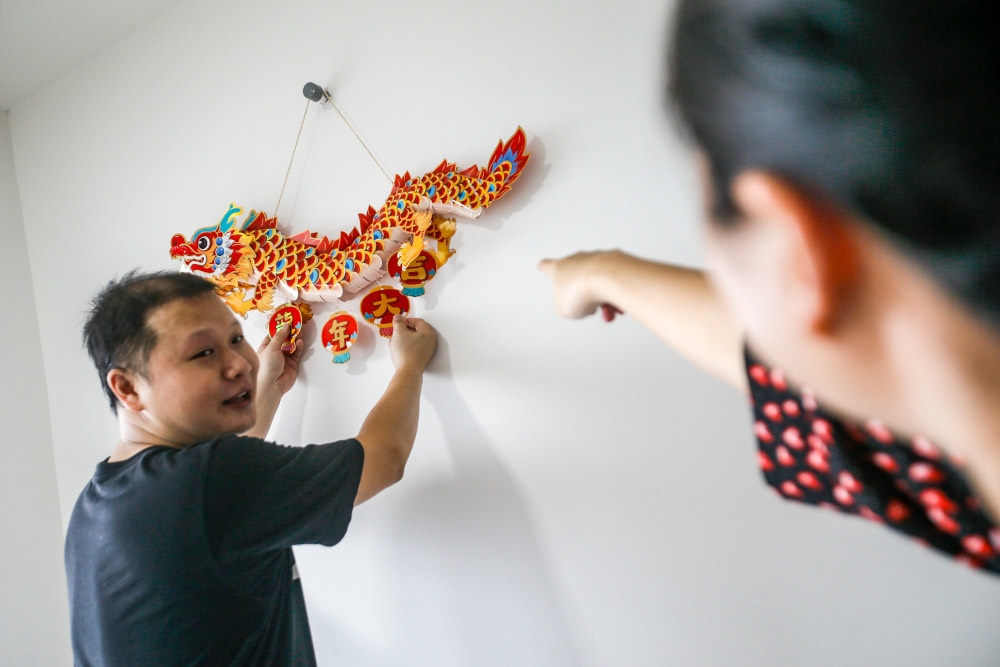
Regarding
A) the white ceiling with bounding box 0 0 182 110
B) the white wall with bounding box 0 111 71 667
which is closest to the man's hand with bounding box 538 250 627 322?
the white ceiling with bounding box 0 0 182 110

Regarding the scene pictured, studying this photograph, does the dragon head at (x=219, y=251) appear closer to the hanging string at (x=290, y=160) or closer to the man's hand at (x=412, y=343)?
the hanging string at (x=290, y=160)

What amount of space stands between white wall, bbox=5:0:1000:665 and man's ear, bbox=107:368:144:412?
1.14 ft

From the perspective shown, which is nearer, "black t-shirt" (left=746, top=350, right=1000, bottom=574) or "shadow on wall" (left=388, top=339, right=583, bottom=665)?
"black t-shirt" (left=746, top=350, right=1000, bottom=574)

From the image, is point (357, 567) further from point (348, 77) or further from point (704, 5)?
point (704, 5)

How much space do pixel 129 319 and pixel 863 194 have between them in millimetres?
992

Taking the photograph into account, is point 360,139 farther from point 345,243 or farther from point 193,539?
point 193,539

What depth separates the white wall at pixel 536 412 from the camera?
82 cm

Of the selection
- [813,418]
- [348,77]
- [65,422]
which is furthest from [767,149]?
[65,422]

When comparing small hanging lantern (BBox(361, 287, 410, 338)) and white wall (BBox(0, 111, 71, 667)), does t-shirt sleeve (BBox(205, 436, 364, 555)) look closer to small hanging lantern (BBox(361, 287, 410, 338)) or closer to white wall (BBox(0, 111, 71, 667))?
small hanging lantern (BBox(361, 287, 410, 338))

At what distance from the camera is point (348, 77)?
1.19m

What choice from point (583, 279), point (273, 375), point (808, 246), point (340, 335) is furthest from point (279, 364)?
point (808, 246)

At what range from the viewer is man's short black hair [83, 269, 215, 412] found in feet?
3.04

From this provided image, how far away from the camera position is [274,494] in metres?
0.82

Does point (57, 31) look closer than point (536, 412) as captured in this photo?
No
